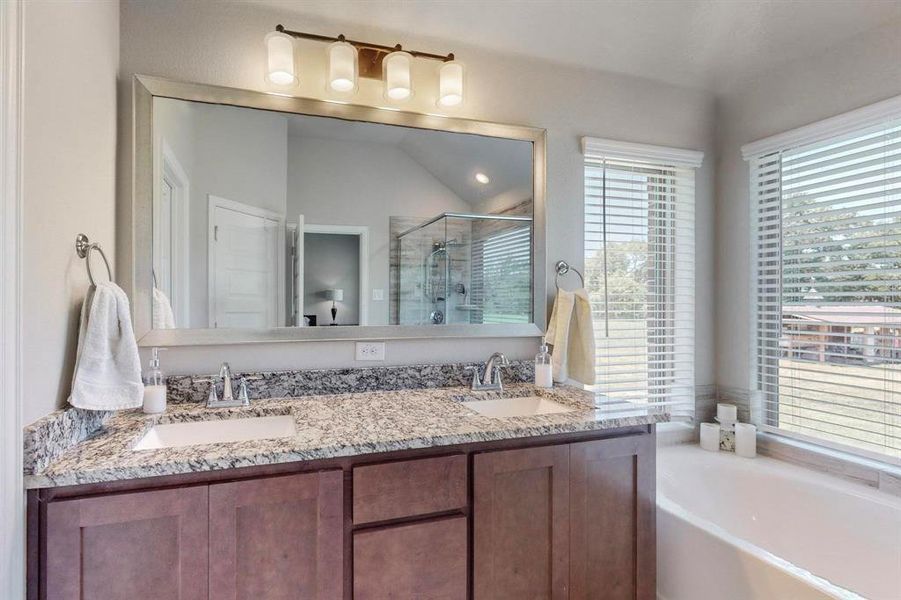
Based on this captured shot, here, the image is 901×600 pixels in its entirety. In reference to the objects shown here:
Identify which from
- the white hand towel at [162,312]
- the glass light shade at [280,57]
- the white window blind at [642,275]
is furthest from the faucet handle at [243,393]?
the white window blind at [642,275]

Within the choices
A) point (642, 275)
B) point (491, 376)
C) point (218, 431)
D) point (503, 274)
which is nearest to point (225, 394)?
point (218, 431)

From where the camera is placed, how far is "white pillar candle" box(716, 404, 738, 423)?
251 centimetres

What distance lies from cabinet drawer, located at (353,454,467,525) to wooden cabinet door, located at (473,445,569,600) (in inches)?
2.7

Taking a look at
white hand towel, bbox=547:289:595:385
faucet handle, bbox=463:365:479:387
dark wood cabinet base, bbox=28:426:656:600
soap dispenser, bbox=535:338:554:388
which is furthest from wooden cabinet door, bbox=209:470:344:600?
white hand towel, bbox=547:289:595:385

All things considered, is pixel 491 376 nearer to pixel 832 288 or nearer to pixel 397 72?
pixel 397 72

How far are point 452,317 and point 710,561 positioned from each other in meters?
1.30

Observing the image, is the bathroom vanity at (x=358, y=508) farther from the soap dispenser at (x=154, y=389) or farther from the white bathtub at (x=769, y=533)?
the white bathtub at (x=769, y=533)

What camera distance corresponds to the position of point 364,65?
1.96 meters

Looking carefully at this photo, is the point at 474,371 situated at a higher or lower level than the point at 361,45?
lower

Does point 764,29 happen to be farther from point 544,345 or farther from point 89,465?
point 89,465

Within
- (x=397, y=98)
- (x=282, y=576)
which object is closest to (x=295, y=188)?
(x=397, y=98)

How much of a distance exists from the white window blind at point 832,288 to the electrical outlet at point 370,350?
1.92m

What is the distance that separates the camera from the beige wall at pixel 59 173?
1.11 metres

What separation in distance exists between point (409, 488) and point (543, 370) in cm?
94
